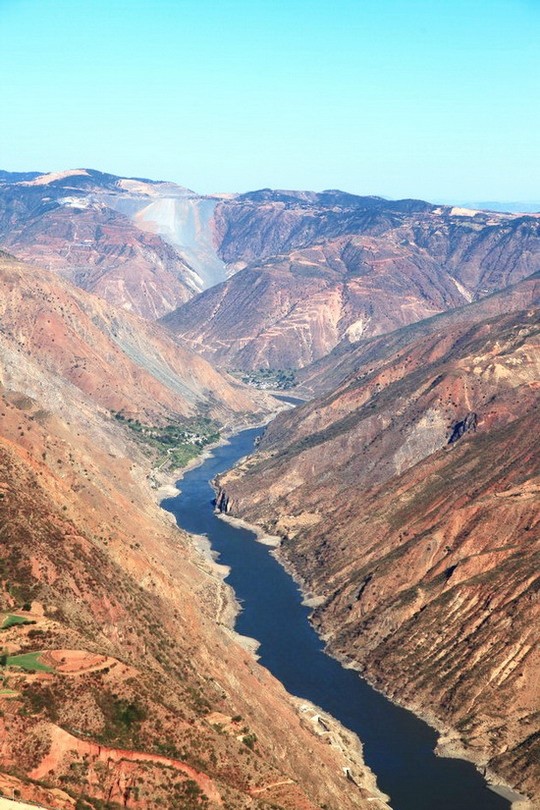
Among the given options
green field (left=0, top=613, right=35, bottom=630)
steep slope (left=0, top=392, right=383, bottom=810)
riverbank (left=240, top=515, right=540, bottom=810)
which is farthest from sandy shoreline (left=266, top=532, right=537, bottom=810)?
green field (left=0, top=613, right=35, bottom=630)

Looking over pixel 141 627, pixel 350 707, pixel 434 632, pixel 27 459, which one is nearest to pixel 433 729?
pixel 350 707

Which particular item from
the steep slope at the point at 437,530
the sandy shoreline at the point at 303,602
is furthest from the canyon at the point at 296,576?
the sandy shoreline at the point at 303,602

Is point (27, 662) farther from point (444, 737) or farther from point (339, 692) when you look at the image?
point (339, 692)

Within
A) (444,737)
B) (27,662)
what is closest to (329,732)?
(444,737)

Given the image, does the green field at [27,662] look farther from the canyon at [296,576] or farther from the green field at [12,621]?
the green field at [12,621]

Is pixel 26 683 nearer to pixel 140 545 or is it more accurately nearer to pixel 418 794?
pixel 418 794

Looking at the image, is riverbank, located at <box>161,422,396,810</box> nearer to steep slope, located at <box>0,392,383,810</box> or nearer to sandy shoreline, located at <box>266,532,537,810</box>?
steep slope, located at <box>0,392,383,810</box>
